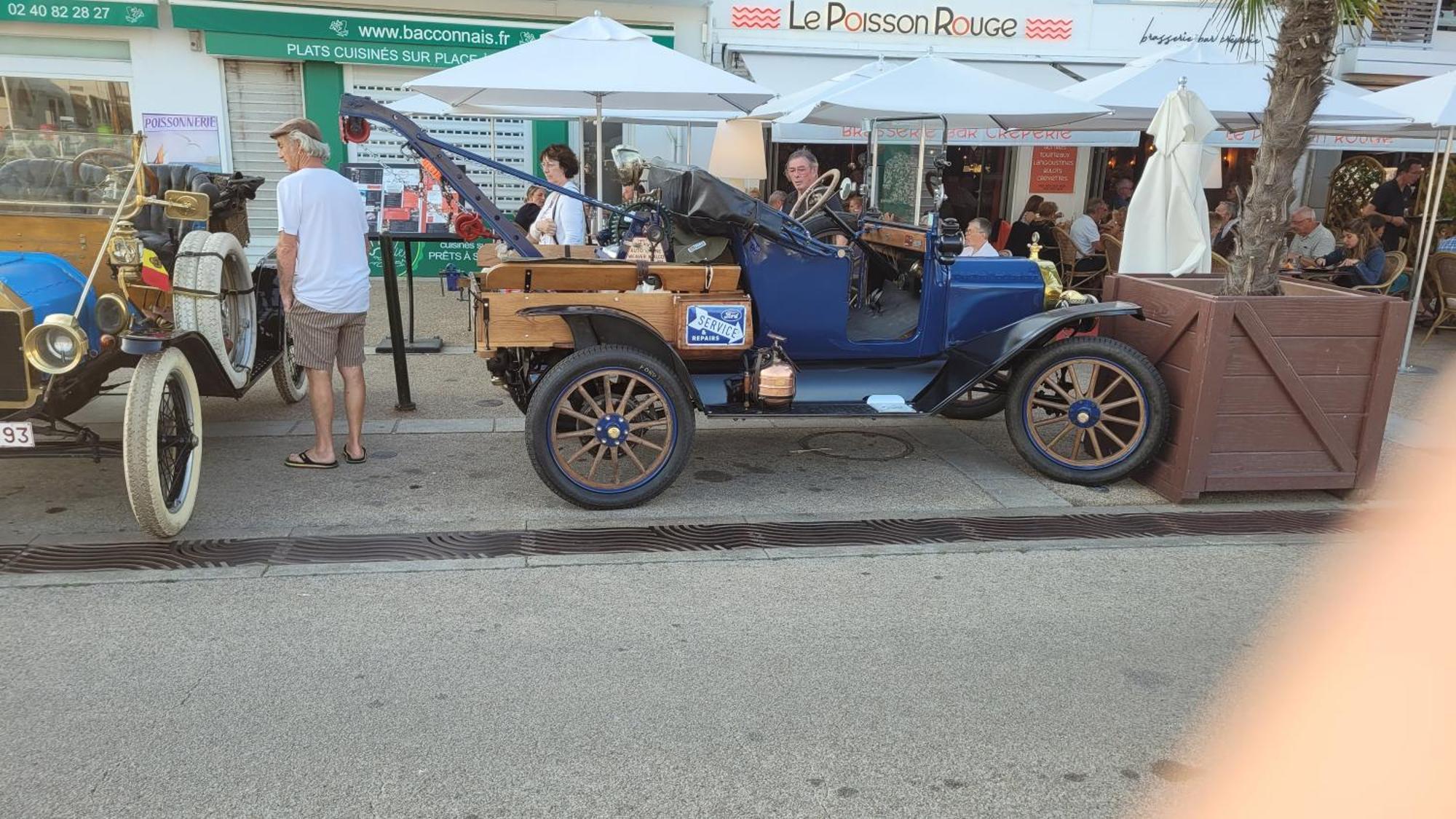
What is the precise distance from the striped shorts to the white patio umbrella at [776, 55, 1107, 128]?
3.83m

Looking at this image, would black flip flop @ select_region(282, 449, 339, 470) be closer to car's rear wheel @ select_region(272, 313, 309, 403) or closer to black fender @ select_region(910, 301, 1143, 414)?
car's rear wheel @ select_region(272, 313, 309, 403)

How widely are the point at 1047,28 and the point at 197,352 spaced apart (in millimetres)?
12048

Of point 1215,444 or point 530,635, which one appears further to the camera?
point 1215,444

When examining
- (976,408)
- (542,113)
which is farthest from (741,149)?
(976,408)

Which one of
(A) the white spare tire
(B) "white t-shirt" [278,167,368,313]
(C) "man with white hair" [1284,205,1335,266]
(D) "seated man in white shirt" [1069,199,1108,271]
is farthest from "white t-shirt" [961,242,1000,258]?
(A) the white spare tire

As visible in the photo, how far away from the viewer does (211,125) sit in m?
11.7

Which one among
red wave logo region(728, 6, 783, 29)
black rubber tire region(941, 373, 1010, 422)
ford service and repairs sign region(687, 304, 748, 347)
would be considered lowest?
black rubber tire region(941, 373, 1010, 422)

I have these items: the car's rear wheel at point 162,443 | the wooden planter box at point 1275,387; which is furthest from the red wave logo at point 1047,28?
the car's rear wheel at point 162,443

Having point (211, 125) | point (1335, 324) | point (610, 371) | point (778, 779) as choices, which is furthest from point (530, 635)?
point (211, 125)

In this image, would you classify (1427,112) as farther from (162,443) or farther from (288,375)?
(162,443)

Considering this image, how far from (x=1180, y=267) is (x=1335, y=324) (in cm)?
189

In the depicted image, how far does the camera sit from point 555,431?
4832mm

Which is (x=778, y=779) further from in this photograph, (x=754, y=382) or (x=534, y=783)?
(x=754, y=382)

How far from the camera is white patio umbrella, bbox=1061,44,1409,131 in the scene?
8328mm
